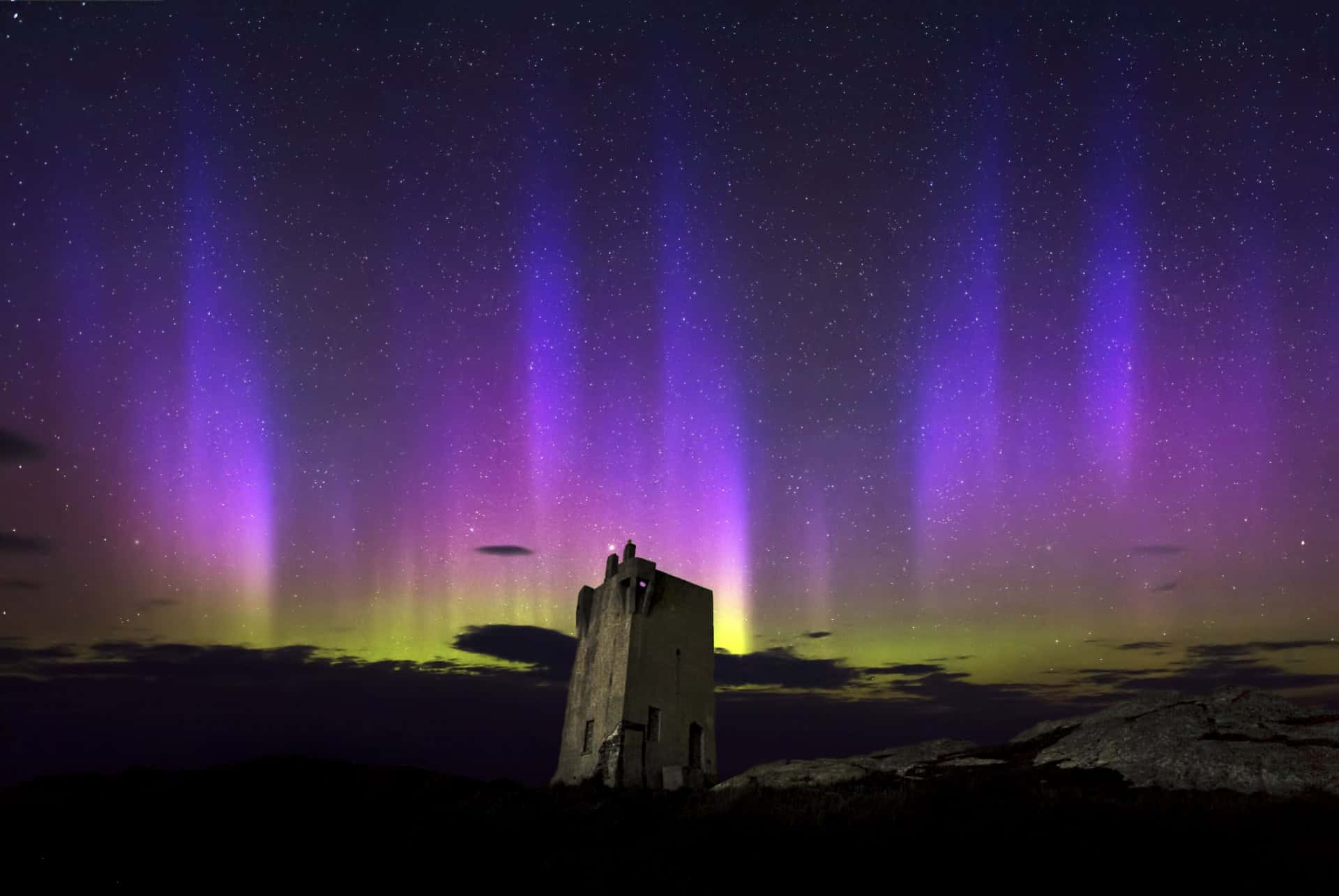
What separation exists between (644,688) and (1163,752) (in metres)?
16.5

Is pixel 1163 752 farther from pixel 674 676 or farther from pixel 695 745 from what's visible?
pixel 674 676

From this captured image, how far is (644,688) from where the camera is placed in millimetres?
29547

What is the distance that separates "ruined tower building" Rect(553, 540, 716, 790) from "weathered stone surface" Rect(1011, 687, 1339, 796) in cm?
1271

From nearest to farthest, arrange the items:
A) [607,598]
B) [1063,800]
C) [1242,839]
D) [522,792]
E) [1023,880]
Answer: [1023,880] → [1242,839] → [1063,800] → [522,792] → [607,598]

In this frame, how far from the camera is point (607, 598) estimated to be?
32.8m

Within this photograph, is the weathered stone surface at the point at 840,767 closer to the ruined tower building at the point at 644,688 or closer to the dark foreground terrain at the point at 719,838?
the dark foreground terrain at the point at 719,838

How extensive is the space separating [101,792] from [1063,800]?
85.5 ft

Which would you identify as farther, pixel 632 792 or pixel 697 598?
pixel 697 598

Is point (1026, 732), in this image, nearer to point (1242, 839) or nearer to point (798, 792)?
point (798, 792)

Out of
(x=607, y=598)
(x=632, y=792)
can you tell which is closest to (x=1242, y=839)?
(x=632, y=792)

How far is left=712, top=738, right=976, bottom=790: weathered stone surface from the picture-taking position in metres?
22.9

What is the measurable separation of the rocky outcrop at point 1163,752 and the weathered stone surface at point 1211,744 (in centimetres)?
3

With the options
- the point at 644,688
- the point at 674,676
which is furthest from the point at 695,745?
the point at 644,688

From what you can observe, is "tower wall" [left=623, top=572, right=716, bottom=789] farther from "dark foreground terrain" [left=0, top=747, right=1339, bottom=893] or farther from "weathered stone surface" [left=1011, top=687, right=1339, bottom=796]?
"weathered stone surface" [left=1011, top=687, right=1339, bottom=796]
